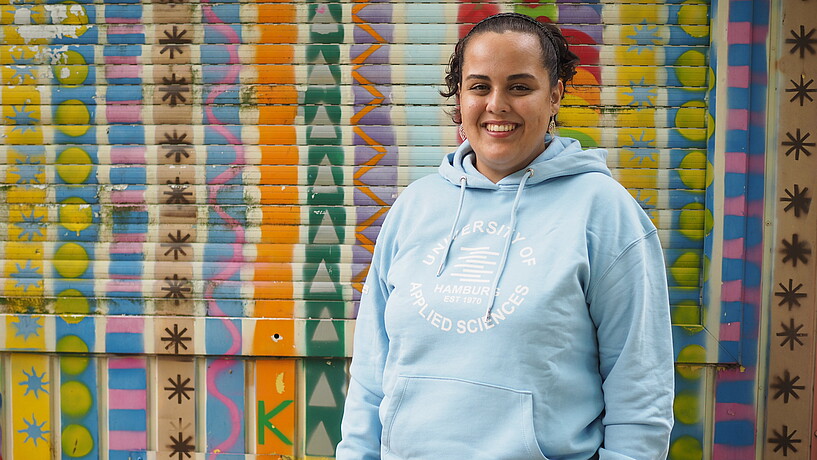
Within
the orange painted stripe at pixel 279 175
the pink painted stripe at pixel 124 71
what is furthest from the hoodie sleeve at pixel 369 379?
the pink painted stripe at pixel 124 71

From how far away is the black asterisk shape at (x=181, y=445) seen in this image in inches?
128

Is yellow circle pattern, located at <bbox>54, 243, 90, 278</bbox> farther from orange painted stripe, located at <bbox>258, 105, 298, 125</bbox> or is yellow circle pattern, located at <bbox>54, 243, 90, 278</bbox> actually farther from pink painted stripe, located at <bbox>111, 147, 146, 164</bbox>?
orange painted stripe, located at <bbox>258, 105, 298, 125</bbox>

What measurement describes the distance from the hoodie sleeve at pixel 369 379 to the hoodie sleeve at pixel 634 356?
55 centimetres

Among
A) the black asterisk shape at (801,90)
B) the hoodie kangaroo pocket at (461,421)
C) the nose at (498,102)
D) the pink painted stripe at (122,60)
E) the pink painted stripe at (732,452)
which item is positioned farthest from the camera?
the pink painted stripe at (122,60)

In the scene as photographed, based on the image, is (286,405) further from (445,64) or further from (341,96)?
(445,64)

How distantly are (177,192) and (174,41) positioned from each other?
2.26ft

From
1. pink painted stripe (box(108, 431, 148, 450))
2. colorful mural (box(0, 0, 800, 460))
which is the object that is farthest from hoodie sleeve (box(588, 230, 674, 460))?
pink painted stripe (box(108, 431, 148, 450))

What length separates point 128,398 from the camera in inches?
128

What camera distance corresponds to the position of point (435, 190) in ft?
5.89

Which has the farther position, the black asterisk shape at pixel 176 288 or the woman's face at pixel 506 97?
the black asterisk shape at pixel 176 288

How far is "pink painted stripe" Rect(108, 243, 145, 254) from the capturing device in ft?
10.6

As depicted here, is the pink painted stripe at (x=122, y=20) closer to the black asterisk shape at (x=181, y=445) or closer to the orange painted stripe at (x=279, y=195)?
the orange painted stripe at (x=279, y=195)

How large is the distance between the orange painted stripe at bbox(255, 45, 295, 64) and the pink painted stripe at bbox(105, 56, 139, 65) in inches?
22.3

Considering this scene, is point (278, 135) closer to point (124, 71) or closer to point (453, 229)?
point (124, 71)
